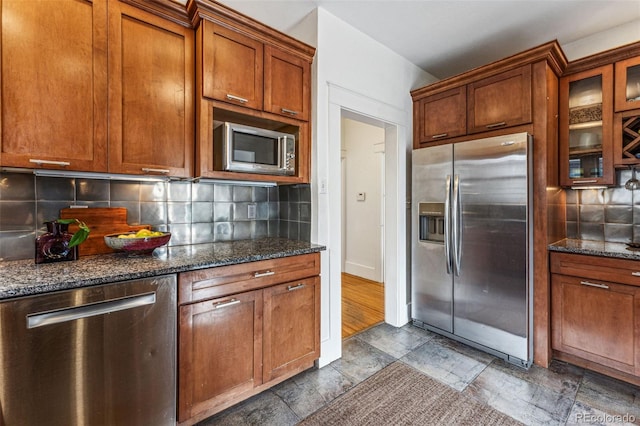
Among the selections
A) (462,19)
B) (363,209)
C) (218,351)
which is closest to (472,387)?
(218,351)

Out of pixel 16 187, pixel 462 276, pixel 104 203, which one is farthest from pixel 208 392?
pixel 462 276

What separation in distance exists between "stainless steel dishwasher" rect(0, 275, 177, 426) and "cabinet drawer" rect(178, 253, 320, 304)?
0.09 m

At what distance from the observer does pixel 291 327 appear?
1.91 metres

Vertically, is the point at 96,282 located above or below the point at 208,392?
above

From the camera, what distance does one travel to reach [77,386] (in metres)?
1.23

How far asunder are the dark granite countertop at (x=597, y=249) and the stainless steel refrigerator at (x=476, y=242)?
0.83ft

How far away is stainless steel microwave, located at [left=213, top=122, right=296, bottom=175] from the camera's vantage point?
1.82 m

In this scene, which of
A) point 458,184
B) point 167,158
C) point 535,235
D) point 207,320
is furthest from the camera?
point 458,184

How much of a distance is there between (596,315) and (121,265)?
3096 mm

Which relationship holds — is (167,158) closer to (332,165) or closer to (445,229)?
(332,165)

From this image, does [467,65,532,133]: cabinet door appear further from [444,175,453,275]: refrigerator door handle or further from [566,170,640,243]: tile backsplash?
[566,170,640,243]: tile backsplash

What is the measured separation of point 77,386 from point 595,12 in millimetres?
4093

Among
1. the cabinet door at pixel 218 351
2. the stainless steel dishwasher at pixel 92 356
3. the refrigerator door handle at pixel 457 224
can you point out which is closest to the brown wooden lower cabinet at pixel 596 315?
the refrigerator door handle at pixel 457 224

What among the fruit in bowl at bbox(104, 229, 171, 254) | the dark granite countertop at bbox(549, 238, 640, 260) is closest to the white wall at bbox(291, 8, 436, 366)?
the fruit in bowl at bbox(104, 229, 171, 254)
